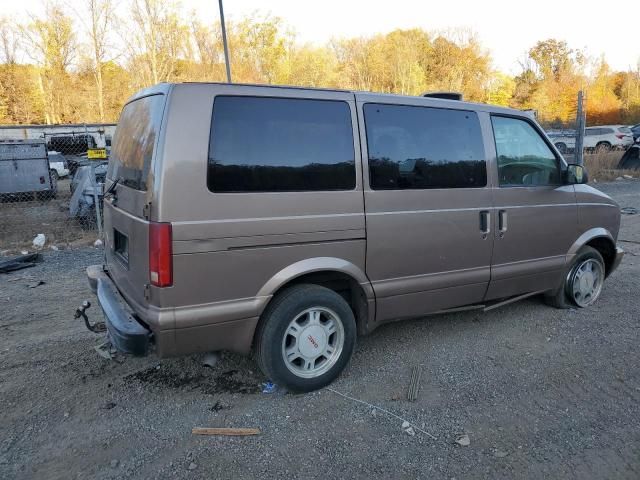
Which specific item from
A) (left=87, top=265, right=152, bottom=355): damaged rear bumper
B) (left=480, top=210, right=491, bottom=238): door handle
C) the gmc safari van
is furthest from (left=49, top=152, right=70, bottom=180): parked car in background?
(left=480, top=210, right=491, bottom=238): door handle

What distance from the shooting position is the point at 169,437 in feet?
9.65

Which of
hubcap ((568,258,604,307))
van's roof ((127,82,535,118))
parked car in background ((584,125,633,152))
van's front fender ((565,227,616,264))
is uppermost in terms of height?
parked car in background ((584,125,633,152))

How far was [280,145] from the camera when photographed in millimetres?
3184

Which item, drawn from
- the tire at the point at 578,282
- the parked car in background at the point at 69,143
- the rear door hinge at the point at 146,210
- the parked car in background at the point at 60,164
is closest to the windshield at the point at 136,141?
the rear door hinge at the point at 146,210

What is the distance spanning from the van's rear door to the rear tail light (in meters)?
0.07

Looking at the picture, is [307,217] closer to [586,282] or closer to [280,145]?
[280,145]

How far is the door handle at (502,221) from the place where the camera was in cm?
413

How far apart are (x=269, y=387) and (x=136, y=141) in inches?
76.1

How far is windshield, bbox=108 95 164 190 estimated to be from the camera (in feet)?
9.78

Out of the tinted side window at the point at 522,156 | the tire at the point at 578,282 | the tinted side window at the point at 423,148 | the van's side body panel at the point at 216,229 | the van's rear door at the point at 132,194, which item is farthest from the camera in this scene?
the tire at the point at 578,282

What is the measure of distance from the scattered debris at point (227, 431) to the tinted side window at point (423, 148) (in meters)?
1.84

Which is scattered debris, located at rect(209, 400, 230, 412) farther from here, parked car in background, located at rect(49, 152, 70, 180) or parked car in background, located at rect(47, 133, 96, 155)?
parked car in background, located at rect(47, 133, 96, 155)

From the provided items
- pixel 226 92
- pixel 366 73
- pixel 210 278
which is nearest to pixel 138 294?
pixel 210 278

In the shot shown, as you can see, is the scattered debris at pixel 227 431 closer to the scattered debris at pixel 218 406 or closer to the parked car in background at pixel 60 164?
the scattered debris at pixel 218 406
